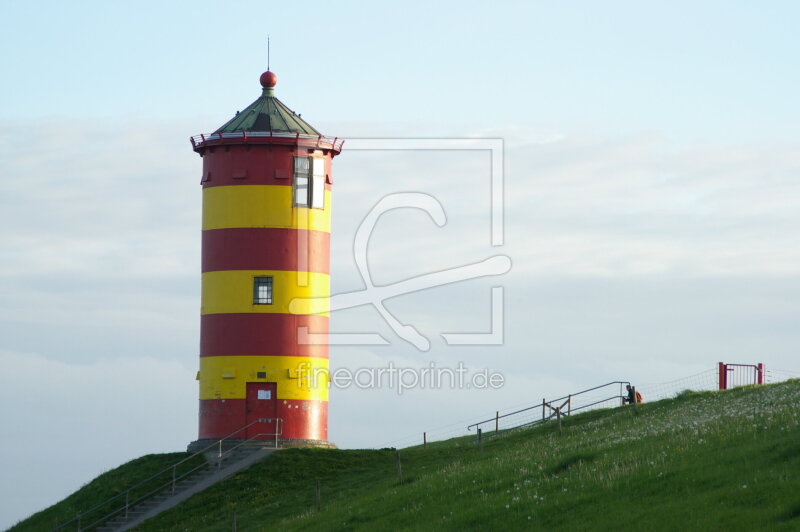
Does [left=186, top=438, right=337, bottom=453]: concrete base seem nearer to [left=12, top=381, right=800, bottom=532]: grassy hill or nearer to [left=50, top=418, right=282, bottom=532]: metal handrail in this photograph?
[left=50, top=418, right=282, bottom=532]: metal handrail

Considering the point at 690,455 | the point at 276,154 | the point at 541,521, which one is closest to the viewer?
the point at 541,521

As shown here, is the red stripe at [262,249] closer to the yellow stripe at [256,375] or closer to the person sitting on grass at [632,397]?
the yellow stripe at [256,375]

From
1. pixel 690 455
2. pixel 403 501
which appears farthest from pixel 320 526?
pixel 690 455

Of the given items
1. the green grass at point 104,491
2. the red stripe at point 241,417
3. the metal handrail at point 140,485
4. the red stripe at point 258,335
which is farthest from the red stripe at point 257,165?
the green grass at point 104,491

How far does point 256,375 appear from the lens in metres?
44.1

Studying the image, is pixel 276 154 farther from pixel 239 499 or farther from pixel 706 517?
pixel 706 517

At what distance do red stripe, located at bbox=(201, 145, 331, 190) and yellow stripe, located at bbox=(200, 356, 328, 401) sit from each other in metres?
6.58

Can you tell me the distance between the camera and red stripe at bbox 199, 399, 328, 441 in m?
44.2

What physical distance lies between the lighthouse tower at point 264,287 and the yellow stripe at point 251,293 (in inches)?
1.4

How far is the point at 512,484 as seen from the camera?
29703 mm

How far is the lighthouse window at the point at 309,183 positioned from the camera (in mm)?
45141

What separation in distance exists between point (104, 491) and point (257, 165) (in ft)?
42.7

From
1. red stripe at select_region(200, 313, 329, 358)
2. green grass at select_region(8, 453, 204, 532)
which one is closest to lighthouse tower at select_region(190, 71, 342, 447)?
red stripe at select_region(200, 313, 329, 358)

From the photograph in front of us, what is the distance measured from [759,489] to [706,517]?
161 cm
